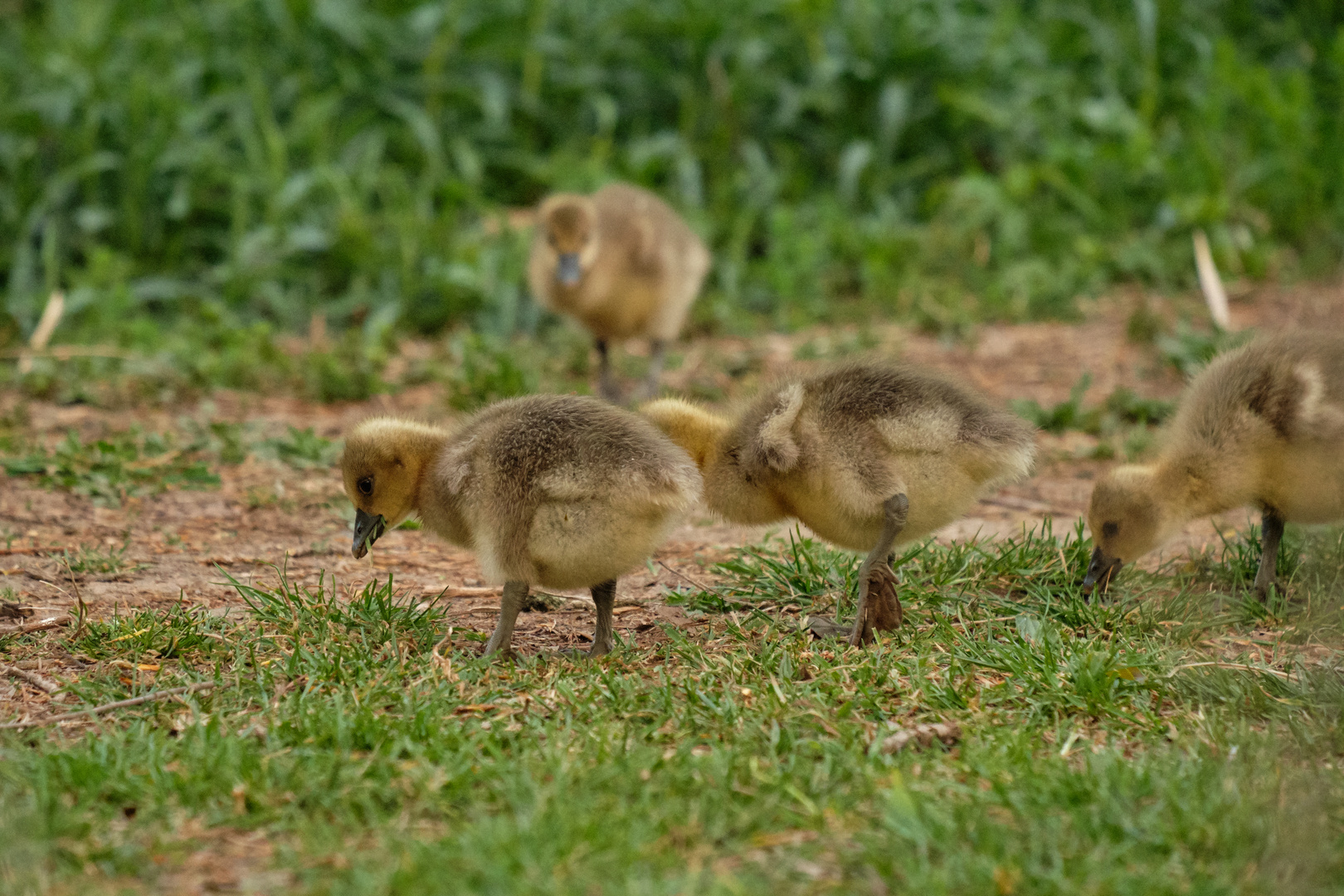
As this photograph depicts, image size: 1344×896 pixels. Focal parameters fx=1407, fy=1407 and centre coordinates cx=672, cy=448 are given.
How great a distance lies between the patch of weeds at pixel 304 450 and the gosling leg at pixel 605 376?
1.95 meters

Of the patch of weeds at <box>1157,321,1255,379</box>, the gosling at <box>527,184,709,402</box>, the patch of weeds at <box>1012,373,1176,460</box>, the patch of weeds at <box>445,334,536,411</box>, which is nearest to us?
the patch of weeds at <box>1012,373,1176,460</box>

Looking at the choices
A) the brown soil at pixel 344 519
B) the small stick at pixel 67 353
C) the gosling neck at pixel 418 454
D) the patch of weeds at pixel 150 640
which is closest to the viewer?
the patch of weeds at pixel 150 640

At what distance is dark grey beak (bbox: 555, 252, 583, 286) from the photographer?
8.05 metres

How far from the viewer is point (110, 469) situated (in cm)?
622

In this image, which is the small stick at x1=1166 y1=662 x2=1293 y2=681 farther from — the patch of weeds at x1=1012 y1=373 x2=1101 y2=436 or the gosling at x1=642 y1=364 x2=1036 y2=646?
the patch of weeds at x1=1012 y1=373 x2=1101 y2=436

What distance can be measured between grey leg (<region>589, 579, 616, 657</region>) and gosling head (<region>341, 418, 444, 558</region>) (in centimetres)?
69

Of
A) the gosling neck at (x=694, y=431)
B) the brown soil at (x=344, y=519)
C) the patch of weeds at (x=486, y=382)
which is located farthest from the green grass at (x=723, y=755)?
the patch of weeds at (x=486, y=382)

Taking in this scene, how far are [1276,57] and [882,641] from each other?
8716mm

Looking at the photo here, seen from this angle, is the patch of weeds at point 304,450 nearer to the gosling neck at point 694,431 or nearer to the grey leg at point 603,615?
the gosling neck at point 694,431

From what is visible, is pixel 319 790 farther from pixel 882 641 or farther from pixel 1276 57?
pixel 1276 57

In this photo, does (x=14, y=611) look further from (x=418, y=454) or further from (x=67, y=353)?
(x=67, y=353)

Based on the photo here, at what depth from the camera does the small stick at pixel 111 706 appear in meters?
3.67

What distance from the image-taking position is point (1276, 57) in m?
11.0

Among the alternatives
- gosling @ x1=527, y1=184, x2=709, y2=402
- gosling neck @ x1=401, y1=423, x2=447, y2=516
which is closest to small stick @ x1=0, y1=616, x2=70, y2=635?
gosling neck @ x1=401, y1=423, x2=447, y2=516
